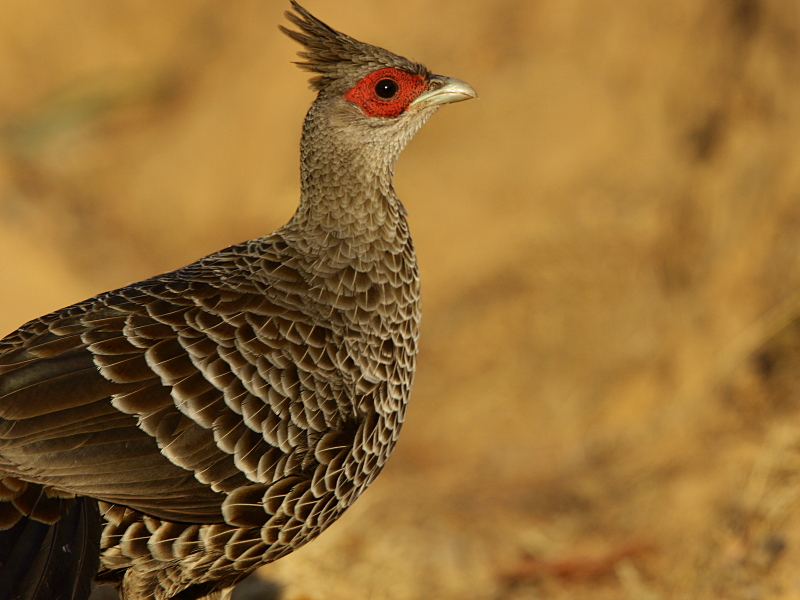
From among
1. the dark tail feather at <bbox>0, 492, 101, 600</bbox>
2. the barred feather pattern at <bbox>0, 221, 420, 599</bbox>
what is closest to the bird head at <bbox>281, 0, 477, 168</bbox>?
the barred feather pattern at <bbox>0, 221, 420, 599</bbox>

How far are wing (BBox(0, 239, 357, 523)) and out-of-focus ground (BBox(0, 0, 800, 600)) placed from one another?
214 centimetres

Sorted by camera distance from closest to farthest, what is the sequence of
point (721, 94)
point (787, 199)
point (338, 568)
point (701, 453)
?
1. point (338, 568)
2. point (701, 453)
3. point (787, 199)
4. point (721, 94)

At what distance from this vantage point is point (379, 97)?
436 cm

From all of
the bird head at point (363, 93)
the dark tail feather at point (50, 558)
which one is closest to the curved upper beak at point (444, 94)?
the bird head at point (363, 93)

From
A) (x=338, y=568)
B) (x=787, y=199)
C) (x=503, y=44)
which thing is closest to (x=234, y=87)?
(x=503, y=44)

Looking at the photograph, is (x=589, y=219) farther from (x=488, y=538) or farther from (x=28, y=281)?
(x=28, y=281)

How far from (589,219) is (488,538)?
13.7ft

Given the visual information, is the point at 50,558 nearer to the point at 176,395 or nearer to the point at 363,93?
the point at 176,395

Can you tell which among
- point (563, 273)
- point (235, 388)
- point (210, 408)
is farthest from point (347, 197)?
point (563, 273)

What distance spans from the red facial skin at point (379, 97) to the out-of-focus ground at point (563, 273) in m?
3.02

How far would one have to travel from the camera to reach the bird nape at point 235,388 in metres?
3.37

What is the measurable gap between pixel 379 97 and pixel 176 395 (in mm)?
1773

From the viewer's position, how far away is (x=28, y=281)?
8727mm

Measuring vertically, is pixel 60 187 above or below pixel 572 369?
above
